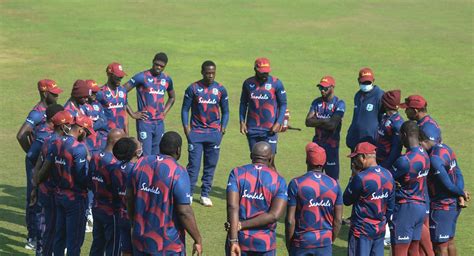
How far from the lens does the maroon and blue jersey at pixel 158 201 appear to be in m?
10.6

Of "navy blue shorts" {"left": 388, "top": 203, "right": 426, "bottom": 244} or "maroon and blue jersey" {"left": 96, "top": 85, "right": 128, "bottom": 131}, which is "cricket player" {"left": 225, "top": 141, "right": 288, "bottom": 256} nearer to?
"navy blue shorts" {"left": 388, "top": 203, "right": 426, "bottom": 244}

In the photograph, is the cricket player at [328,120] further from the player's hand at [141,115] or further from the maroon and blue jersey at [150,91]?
the player's hand at [141,115]

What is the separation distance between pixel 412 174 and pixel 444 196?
1.05m

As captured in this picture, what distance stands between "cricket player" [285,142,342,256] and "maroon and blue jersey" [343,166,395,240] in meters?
0.51

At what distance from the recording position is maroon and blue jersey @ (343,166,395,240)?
11727 millimetres

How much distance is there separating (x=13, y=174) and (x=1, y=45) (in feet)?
47.9

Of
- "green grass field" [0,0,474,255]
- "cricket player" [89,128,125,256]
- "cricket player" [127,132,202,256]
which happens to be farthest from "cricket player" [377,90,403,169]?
"cricket player" [127,132,202,256]

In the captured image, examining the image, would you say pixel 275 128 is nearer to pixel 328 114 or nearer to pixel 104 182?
pixel 328 114

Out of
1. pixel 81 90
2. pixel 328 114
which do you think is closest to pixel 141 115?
pixel 81 90

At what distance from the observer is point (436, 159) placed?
42.8ft

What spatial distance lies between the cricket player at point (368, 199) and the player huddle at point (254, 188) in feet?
0.05

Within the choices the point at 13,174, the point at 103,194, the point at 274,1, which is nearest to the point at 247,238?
the point at 103,194

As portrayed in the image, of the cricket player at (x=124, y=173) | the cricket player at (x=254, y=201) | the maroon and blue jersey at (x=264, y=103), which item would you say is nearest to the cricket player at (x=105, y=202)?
the cricket player at (x=124, y=173)

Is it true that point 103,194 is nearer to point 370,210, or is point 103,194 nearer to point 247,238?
point 247,238
